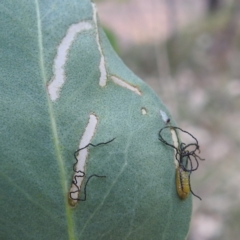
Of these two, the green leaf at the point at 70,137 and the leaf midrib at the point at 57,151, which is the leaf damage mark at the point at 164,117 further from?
the leaf midrib at the point at 57,151

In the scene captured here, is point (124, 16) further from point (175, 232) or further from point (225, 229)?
point (175, 232)

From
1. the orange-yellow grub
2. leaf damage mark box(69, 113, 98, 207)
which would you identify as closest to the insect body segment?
the orange-yellow grub

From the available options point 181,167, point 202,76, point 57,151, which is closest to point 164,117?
point 181,167

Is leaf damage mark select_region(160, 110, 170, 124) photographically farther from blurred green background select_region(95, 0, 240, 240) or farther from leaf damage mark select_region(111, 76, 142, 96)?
blurred green background select_region(95, 0, 240, 240)

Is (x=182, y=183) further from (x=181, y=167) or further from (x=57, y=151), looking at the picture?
(x=57, y=151)

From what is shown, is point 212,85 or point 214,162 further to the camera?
point 212,85

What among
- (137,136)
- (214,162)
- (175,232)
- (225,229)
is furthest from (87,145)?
(214,162)
